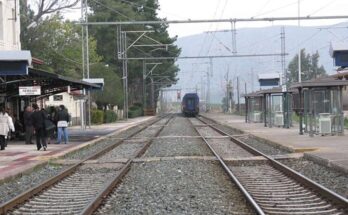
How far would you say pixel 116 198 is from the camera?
11867 millimetres

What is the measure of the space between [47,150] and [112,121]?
4242 centimetres

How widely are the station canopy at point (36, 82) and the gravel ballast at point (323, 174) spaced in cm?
1203

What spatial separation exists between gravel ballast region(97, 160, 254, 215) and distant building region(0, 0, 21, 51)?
843 inches

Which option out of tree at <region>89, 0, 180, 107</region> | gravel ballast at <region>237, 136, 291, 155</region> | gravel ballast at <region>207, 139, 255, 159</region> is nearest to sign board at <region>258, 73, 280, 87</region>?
gravel ballast at <region>237, 136, 291, 155</region>

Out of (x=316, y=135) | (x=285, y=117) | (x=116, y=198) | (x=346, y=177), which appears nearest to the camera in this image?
(x=116, y=198)

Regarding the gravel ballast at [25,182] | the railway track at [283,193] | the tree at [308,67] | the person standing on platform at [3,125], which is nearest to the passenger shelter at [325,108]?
the railway track at [283,193]

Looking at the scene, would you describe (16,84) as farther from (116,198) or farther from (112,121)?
(112,121)

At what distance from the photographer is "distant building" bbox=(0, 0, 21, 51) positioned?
119 feet

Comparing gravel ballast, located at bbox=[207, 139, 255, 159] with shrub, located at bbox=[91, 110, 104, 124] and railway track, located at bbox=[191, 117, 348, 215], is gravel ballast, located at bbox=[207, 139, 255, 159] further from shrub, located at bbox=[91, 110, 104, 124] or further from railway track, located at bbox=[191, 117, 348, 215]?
shrub, located at bbox=[91, 110, 104, 124]

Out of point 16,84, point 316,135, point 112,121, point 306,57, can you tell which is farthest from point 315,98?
point 306,57

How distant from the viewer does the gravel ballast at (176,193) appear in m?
10.4

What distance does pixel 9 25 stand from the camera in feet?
124

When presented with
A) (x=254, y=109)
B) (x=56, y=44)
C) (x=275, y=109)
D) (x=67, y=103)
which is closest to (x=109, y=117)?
(x=67, y=103)

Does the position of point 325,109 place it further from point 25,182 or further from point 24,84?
point 25,182
